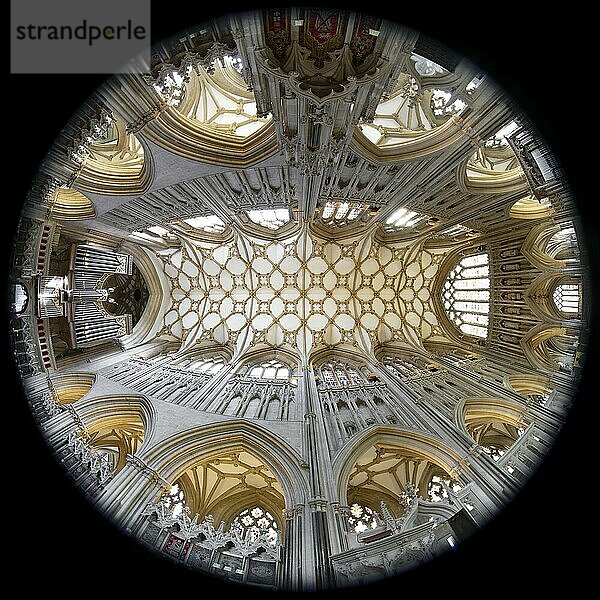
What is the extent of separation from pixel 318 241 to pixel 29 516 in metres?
16.3

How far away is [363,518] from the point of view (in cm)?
1532

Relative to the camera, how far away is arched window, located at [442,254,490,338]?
1889 centimetres

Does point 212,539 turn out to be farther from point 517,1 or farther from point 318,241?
point 318,241

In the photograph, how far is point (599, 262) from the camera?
22.1ft

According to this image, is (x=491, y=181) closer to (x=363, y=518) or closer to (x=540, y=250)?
(x=540, y=250)

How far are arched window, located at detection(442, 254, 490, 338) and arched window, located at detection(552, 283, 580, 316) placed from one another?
2800 millimetres

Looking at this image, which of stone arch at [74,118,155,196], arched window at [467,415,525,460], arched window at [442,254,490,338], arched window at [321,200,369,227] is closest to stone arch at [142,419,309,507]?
stone arch at [74,118,155,196]

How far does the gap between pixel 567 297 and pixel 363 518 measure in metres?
11.3

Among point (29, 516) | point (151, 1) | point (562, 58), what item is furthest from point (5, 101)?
point (562, 58)

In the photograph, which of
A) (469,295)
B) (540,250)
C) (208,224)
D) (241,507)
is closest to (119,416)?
(241,507)

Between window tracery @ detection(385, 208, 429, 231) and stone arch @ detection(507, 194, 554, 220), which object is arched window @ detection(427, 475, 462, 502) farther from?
window tracery @ detection(385, 208, 429, 231)

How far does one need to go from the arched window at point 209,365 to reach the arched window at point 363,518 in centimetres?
730

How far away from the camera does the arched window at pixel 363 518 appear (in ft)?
49.5

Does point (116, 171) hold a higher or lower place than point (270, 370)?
higher
